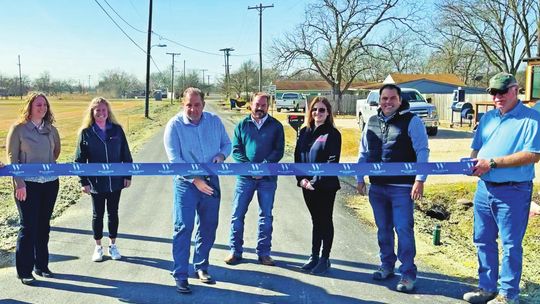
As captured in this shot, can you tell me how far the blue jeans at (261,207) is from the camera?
218 inches

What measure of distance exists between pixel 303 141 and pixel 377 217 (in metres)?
1.12

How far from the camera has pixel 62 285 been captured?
4.94m

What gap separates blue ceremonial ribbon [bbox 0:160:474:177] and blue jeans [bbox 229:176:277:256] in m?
0.39

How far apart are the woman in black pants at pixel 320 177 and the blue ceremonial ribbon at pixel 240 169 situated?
0.54 ft

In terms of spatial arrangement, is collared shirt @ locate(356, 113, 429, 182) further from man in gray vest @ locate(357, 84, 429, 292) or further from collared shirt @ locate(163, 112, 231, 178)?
collared shirt @ locate(163, 112, 231, 178)

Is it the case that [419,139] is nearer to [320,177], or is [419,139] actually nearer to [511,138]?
[511,138]

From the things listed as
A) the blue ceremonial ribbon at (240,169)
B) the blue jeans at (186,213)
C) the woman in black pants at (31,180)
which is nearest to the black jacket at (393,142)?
the blue ceremonial ribbon at (240,169)

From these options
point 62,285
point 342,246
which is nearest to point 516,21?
point 342,246

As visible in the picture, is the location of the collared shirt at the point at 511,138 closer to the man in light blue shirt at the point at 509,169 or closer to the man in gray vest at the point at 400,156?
the man in light blue shirt at the point at 509,169

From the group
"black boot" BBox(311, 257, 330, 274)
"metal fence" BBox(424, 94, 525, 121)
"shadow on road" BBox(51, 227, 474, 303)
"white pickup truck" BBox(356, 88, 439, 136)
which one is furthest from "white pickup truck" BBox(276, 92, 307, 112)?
"black boot" BBox(311, 257, 330, 274)

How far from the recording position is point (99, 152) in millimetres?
5395

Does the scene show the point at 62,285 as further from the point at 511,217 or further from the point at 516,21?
the point at 516,21

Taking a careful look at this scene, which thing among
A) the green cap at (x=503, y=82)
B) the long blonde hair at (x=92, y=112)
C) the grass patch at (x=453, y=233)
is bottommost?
the grass patch at (x=453, y=233)

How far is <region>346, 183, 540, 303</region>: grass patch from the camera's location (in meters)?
5.35
